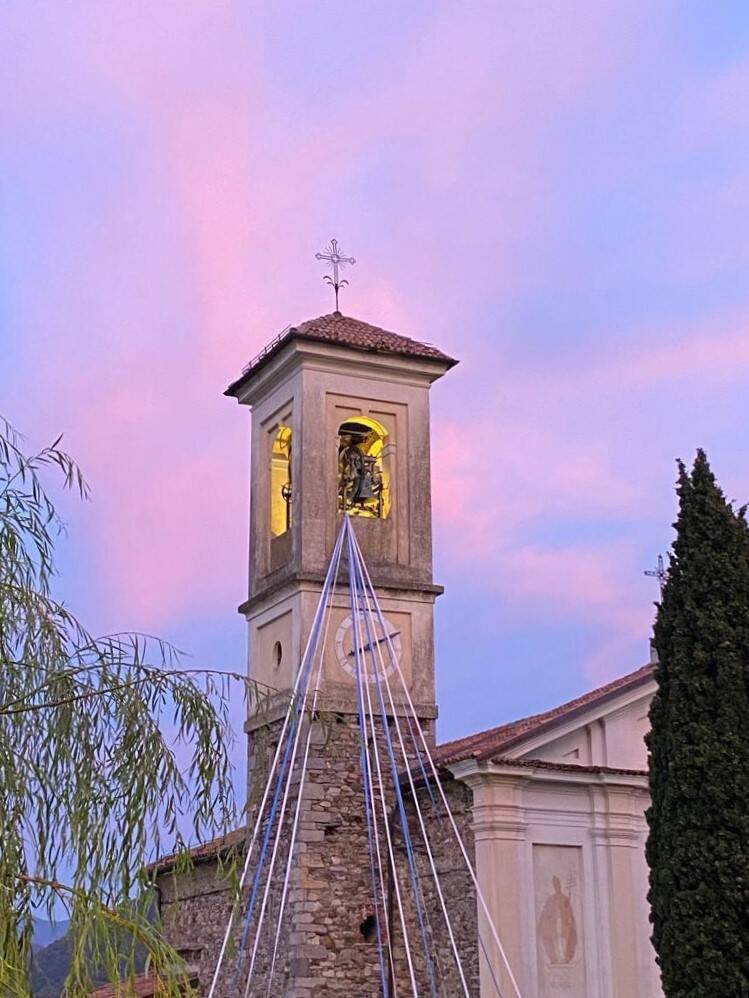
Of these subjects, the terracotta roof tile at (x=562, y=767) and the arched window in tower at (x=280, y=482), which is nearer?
the terracotta roof tile at (x=562, y=767)

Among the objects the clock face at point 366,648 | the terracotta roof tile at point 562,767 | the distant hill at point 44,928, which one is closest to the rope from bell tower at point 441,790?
the clock face at point 366,648

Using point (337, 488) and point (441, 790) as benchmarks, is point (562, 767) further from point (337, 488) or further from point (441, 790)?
point (337, 488)

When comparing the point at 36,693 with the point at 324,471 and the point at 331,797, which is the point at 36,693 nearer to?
the point at 331,797

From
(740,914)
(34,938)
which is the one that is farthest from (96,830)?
(740,914)

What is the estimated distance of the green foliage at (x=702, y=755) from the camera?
12.9 metres

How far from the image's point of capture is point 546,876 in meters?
16.3

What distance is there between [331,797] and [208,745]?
10.8 m

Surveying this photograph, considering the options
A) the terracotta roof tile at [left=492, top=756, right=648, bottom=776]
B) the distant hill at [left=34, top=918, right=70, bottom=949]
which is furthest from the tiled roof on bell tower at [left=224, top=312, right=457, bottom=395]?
the distant hill at [left=34, top=918, right=70, bottom=949]

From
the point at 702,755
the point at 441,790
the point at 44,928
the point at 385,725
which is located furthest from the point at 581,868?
the point at 44,928

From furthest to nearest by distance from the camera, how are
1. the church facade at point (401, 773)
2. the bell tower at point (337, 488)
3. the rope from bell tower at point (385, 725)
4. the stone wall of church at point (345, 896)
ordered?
the bell tower at point (337, 488) → the rope from bell tower at point (385, 725) → the stone wall of church at point (345, 896) → the church facade at point (401, 773)

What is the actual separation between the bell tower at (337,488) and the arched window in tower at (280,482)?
0.01m

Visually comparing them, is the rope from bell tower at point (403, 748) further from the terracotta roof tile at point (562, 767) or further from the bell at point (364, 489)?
the terracotta roof tile at point (562, 767)

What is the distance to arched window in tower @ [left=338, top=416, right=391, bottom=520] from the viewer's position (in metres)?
19.3

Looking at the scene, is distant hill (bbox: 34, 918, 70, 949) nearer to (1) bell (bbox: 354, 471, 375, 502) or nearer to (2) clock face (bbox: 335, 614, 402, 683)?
(2) clock face (bbox: 335, 614, 402, 683)
